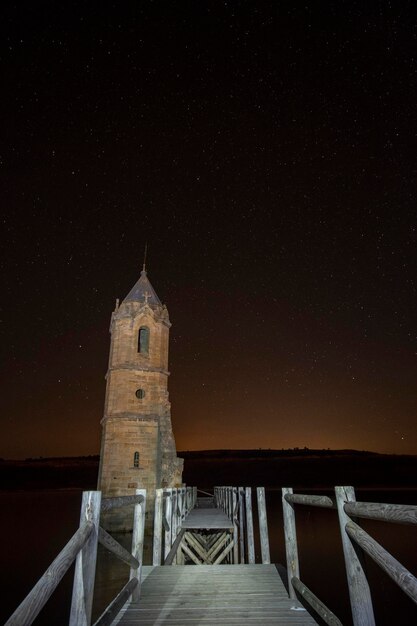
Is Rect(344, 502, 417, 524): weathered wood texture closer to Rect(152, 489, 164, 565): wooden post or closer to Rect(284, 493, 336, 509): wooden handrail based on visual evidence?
Rect(284, 493, 336, 509): wooden handrail

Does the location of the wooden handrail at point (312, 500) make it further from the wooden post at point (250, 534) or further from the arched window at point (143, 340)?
the arched window at point (143, 340)

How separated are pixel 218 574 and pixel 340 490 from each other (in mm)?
3690

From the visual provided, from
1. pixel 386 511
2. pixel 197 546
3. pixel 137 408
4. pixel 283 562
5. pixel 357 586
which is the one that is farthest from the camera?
pixel 283 562

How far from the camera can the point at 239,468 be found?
130 m

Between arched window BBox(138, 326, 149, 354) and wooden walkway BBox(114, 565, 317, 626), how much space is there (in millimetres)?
20606

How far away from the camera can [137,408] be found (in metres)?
24.3

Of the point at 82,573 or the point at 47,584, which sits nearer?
the point at 47,584

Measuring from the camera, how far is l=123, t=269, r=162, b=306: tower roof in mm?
27328

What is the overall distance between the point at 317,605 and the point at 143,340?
23747mm

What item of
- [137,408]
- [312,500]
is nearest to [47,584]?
[312,500]

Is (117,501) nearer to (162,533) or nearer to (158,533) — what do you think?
(158,533)

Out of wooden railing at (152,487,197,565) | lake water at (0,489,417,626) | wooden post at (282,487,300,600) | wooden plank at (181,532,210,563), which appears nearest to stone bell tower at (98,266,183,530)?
lake water at (0,489,417,626)

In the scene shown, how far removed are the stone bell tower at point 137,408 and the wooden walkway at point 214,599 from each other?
699 inches

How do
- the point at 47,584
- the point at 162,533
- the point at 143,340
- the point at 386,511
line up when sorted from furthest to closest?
the point at 143,340
the point at 162,533
the point at 386,511
the point at 47,584
